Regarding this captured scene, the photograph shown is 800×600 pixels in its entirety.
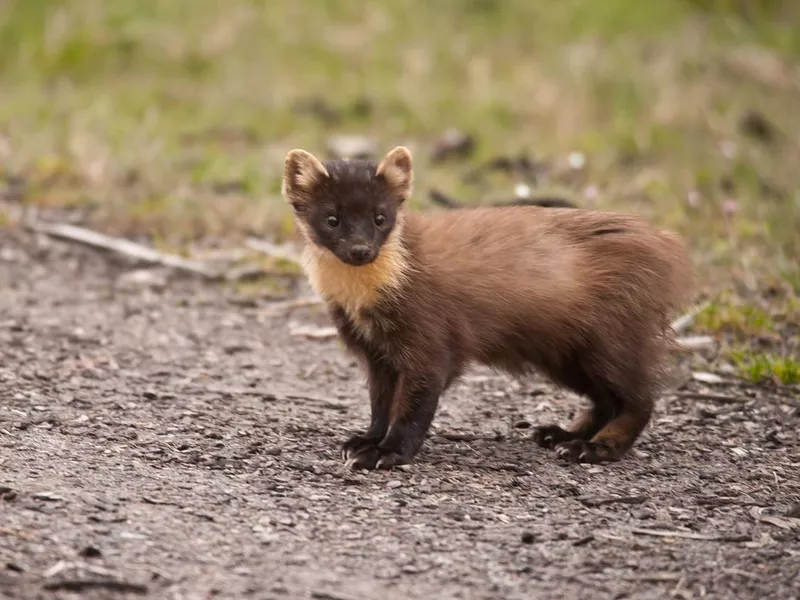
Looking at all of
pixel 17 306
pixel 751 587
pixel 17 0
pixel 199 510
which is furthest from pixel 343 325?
pixel 17 0

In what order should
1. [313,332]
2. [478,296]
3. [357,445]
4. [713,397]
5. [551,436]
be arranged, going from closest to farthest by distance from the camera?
[357,445]
[478,296]
[551,436]
[713,397]
[313,332]

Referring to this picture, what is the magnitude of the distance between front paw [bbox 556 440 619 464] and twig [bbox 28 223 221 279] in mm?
3228

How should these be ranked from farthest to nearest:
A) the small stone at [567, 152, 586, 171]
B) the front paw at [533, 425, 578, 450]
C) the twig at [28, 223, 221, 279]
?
the small stone at [567, 152, 586, 171] → the twig at [28, 223, 221, 279] → the front paw at [533, 425, 578, 450]

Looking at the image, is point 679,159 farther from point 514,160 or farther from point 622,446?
point 622,446

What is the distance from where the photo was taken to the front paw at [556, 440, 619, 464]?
195 inches

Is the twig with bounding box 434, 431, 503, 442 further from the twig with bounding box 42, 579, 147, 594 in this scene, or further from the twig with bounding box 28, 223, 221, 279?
the twig with bounding box 28, 223, 221, 279

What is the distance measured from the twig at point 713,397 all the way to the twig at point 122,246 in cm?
302

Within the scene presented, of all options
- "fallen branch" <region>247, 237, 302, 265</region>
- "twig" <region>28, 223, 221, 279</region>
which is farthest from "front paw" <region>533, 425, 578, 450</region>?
"twig" <region>28, 223, 221, 279</region>

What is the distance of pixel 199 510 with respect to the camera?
4.18 metres

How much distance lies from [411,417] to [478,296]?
551 millimetres

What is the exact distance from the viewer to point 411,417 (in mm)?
4895

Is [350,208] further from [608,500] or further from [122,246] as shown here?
[122,246]

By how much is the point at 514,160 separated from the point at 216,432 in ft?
17.1

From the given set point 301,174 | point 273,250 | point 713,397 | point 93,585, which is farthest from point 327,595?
point 273,250
